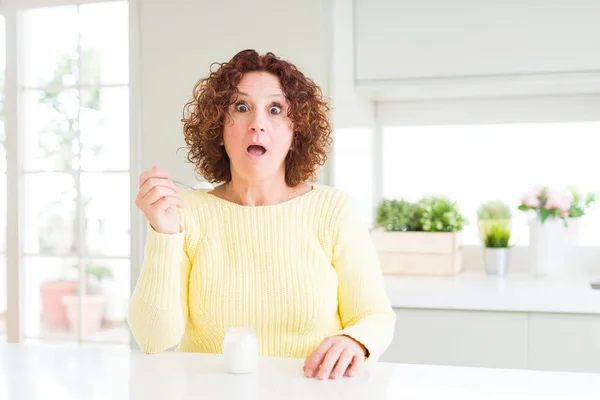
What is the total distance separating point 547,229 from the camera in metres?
2.63

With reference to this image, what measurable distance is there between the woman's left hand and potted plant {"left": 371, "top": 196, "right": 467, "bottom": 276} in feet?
4.64

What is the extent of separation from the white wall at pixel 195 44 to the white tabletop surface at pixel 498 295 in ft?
1.59

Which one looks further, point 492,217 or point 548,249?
point 492,217

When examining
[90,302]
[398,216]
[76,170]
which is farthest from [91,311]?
[398,216]

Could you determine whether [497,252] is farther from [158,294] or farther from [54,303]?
[54,303]

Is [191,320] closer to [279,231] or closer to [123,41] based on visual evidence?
[279,231]

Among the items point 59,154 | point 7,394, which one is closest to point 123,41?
point 59,154

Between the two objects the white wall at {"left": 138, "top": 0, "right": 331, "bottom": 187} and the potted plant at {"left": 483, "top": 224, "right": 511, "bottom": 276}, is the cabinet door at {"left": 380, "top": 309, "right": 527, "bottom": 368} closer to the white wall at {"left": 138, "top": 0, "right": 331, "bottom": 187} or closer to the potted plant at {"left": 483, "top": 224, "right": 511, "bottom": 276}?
the potted plant at {"left": 483, "top": 224, "right": 511, "bottom": 276}

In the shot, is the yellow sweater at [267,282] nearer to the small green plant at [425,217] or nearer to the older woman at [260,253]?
the older woman at [260,253]

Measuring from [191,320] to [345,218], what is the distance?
0.38 meters

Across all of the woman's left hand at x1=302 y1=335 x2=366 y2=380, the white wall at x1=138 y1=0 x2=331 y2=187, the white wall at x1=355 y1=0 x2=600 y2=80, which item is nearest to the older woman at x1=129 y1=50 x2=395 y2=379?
the woman's left hand at x1=302 y1=335 x2=366 y2=380

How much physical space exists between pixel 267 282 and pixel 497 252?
1.48 meters

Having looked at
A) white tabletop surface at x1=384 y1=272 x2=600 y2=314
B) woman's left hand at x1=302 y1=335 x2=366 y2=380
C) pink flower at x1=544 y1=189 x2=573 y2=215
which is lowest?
white tabletop surface at x1=384 y1=272 x2=600 y2=314

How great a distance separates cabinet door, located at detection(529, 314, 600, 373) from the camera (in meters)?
2.20
